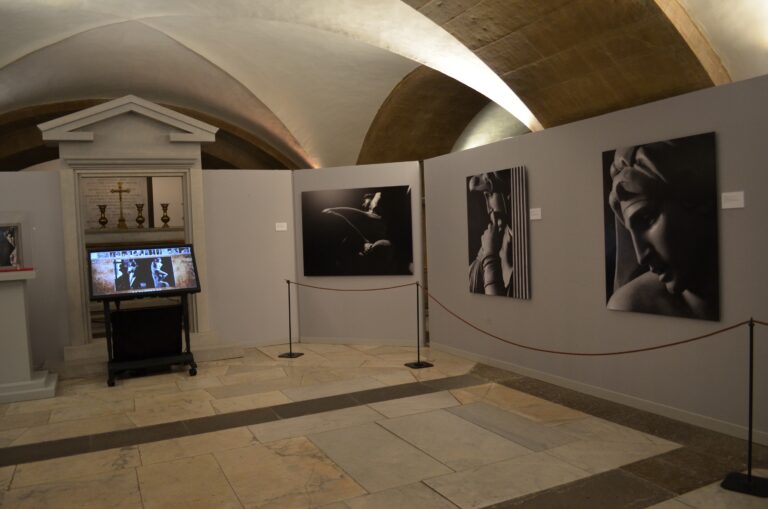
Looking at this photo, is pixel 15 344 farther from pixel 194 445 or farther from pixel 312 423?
pixel 312 423

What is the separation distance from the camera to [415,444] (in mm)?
5367

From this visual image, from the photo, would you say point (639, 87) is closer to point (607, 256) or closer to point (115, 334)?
point (607, 256)

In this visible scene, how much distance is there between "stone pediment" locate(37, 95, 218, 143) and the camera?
8570mm

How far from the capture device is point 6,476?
16.3ft

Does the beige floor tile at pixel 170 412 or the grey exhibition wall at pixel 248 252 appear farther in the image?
the grey exhibition wall at pixel 248 252

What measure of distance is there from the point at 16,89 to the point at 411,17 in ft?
31.5

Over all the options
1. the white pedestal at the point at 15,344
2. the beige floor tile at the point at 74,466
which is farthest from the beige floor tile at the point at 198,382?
the beige floor tile at the point at 74,466

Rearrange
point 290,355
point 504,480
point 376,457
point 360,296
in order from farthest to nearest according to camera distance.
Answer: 1. point 360,296
2. point 290,355
3. point 376,457
4. point 504,480

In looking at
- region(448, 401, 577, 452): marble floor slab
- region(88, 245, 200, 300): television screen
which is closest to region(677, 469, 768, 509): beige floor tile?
region(448, 401, 577, 452): marble floor slab

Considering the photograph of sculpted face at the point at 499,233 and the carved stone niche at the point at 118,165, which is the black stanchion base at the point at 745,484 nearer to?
the photograph of sculpted face at the point at 499,233

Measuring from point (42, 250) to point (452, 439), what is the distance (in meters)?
6.79

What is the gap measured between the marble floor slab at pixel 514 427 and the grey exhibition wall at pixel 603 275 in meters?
1.18

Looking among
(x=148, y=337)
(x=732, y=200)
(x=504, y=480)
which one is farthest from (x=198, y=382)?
(x=732, y=200)

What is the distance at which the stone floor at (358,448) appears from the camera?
4371mm
